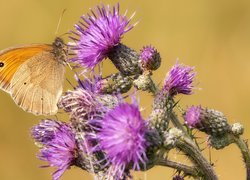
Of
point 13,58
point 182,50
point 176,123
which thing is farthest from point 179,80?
point 182,50

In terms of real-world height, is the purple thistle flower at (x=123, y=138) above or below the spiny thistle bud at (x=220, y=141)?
below

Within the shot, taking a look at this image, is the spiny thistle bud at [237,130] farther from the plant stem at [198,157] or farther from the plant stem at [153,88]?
the plant stem at [153,88]

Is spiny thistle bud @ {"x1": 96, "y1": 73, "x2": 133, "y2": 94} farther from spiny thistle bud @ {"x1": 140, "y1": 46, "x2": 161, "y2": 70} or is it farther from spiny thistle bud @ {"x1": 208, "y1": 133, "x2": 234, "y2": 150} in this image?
spiny thistle bud @ {"x1": 208, "y1": 133, "x2": 234, "y2": 150}

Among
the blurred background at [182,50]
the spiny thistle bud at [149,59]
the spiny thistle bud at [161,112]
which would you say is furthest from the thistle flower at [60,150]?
the blurred background at [182,50]

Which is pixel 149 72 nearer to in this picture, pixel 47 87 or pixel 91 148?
pixel 91 148

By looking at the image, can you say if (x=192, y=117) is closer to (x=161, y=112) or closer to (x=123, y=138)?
(x=161, y=112)

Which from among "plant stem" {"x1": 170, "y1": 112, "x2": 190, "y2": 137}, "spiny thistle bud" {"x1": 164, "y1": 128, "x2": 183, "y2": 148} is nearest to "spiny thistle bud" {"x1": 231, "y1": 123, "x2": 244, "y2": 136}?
"plant stem" {"x1": 170, "y1": 112, "x2": 190, "y2": 137}
